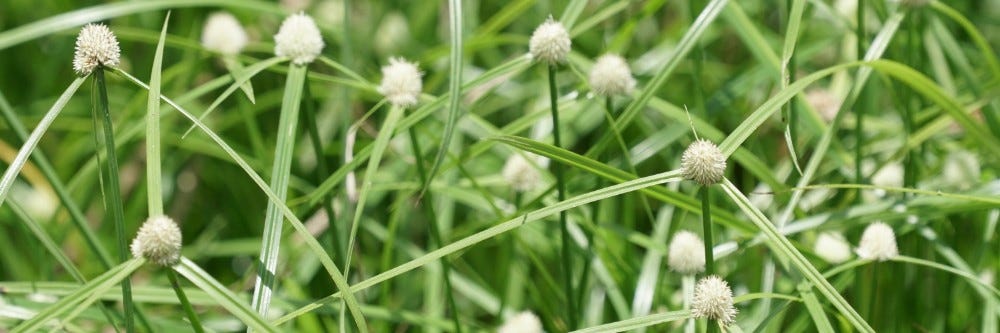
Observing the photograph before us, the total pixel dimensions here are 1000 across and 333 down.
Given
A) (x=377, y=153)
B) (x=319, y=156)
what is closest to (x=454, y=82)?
(x=377, y=153)

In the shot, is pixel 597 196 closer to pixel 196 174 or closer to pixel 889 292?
pixel 889 292

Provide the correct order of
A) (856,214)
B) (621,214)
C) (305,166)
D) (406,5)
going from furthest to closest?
(406,5) → (305,166) → (621,214) → (856,214)

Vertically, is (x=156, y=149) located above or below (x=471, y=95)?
below

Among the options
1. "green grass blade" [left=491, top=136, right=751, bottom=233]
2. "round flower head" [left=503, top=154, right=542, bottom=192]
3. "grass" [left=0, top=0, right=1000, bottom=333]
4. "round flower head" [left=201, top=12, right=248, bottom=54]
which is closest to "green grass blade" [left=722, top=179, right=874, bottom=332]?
"grass" [left=0, top=0, right=1000, bottom=333]

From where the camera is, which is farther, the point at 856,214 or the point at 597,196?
the point at 856,214

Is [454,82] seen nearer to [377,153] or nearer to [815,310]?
[377,153]

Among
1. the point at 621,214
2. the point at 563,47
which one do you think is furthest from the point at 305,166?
the point at 563,47

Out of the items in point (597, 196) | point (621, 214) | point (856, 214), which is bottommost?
point (597, 196)
